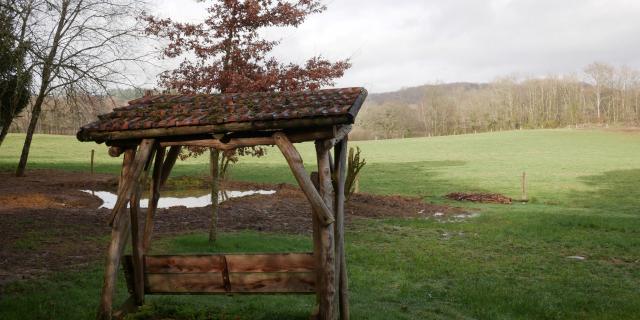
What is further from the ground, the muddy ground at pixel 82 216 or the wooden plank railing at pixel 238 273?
the wooden plank railing at pixel 238 273

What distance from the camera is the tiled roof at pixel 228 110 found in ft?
21.1

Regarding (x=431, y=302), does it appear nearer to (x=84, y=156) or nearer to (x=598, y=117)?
(x=84, y=156)

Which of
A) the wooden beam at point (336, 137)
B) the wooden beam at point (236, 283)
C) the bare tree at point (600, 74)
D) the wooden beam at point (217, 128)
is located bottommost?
the wooden beam at point (236, 283)

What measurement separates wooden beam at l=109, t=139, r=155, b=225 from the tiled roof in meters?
0.28

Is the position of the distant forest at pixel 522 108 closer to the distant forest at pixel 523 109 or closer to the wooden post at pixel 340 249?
the distant forest at pixel 523 109

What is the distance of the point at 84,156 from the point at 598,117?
93897 mm

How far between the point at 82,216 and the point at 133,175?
10574mm

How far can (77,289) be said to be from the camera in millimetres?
8680

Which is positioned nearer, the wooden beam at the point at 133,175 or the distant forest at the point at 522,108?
the wooden beam at the point at 133,175

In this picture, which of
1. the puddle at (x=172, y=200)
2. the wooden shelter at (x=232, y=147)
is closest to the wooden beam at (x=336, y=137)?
the wooden shelter at (x=232, y=147)

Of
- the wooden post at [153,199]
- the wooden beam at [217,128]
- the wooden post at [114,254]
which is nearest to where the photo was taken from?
the wooden beam at [217,128]

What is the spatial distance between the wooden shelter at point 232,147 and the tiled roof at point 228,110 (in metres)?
0.01

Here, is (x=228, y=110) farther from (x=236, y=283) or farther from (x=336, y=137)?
(x=236, y=283)

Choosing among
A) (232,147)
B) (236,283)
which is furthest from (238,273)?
(232,147)
